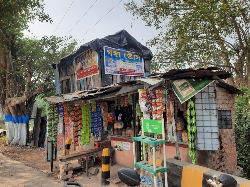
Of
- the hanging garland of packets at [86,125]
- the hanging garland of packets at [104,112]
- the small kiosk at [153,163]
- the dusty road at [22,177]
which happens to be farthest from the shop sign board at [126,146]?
the small kiosk at [153,163]

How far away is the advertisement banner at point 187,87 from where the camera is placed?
539 centimetres

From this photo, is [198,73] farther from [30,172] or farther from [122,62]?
[30,172]

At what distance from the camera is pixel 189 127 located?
228 inches

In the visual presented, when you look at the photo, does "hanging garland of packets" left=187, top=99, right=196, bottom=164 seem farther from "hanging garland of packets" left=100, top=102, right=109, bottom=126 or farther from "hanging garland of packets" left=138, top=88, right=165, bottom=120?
"hanging garland of packets" left=100, top=102, right=109, bottom=126

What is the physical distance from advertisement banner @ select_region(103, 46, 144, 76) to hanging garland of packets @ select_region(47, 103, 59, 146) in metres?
3.50

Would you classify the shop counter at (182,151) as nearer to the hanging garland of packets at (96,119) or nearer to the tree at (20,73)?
the hanging garland of packets at (96,119)

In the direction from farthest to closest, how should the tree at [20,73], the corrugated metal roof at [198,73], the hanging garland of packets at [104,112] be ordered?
1. the tree at [20,73]
2. the hanging garland of packets at [104,112]
3. the corrugated metal roof at [198,73]

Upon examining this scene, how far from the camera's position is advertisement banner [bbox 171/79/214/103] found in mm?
5395

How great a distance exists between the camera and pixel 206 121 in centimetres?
578

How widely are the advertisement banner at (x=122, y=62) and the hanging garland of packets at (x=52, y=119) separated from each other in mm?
3499

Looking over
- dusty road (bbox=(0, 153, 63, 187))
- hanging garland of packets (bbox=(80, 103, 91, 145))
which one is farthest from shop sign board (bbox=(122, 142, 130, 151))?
dusty road (bbox=(0, 153, 63, 187))

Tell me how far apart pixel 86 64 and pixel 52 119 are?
4.11m

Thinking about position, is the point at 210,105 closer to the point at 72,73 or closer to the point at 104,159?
the point at 104,159

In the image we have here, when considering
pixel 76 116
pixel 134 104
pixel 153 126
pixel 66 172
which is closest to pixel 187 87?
pixel 153 126
